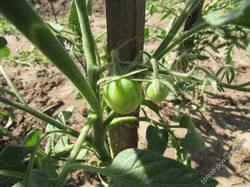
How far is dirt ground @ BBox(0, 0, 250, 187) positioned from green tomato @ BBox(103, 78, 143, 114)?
2.74 ft

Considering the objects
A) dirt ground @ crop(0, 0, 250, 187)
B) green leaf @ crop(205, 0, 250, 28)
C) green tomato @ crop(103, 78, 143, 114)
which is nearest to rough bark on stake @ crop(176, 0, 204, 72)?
dirt ground @ crop(0, 0, 250, 187)

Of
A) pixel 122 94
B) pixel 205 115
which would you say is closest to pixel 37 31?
pixel 122 94

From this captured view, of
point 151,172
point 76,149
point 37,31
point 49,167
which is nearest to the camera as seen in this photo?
point 37,31

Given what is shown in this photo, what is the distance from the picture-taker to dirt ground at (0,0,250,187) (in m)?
1.60

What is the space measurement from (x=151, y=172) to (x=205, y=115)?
1230mm

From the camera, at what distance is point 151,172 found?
731 mm

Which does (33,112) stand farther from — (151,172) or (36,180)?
(151,172)

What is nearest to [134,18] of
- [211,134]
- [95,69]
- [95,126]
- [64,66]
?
[95,69]

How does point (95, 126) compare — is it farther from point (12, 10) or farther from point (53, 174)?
point (12, 10)

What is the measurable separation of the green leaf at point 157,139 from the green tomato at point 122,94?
0.83 feet

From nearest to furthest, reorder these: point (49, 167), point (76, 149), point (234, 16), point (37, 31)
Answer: point (234, 16) < point (37, 31) < point (76, 149) < point (49, 167)

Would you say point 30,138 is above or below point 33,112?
below

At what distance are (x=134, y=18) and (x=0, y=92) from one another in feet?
1.44

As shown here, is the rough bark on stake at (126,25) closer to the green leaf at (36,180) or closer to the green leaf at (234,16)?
the green leaf at (36,180)
